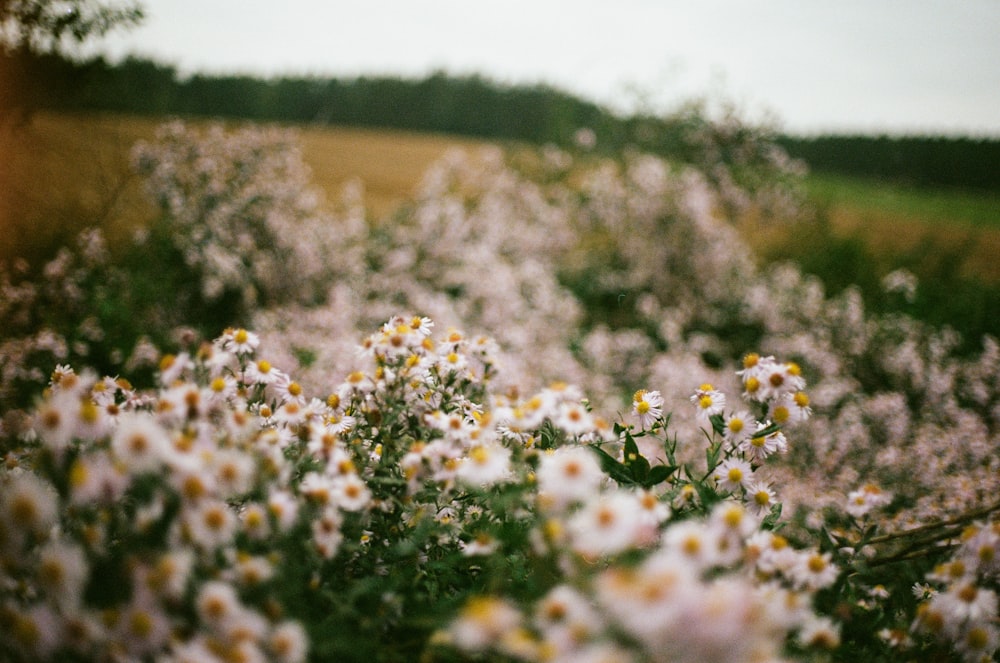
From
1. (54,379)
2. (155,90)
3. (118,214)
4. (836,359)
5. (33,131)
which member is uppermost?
(155,90)

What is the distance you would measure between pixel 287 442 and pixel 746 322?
7.35 m

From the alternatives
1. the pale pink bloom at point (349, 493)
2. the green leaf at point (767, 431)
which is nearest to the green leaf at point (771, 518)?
the green leaf at point (767, 431)

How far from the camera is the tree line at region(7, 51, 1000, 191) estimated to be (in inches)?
147

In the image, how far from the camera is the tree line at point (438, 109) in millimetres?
3746

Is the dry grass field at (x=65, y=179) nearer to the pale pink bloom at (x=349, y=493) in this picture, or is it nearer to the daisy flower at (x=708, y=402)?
the pale pink bloom at (x=349, y=493)

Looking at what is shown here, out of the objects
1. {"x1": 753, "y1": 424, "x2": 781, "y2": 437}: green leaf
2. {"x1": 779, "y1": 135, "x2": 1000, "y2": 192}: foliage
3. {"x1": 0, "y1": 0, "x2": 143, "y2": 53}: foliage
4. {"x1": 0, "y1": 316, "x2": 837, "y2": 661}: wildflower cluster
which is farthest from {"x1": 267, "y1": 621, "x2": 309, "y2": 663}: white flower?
{"x1": 779, "y1": 135, "x2": 1000, "y2": 192}: foliage

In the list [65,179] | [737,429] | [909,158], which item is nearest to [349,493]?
[737,429]

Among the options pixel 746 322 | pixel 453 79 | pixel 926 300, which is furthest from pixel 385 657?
pixel 453 79

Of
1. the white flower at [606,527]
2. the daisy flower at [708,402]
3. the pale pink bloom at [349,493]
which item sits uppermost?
the white flower at [606,527]

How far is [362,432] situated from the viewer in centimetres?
A: 189

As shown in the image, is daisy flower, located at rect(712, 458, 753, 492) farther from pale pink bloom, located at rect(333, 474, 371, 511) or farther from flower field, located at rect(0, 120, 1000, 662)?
pale pink bloom, located at rect(333, 474, 371, 511)

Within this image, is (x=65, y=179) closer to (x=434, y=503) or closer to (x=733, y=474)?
(x=434, y=503)

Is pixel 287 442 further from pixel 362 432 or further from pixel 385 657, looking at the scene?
pixel 385 657

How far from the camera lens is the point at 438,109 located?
1950 inches
